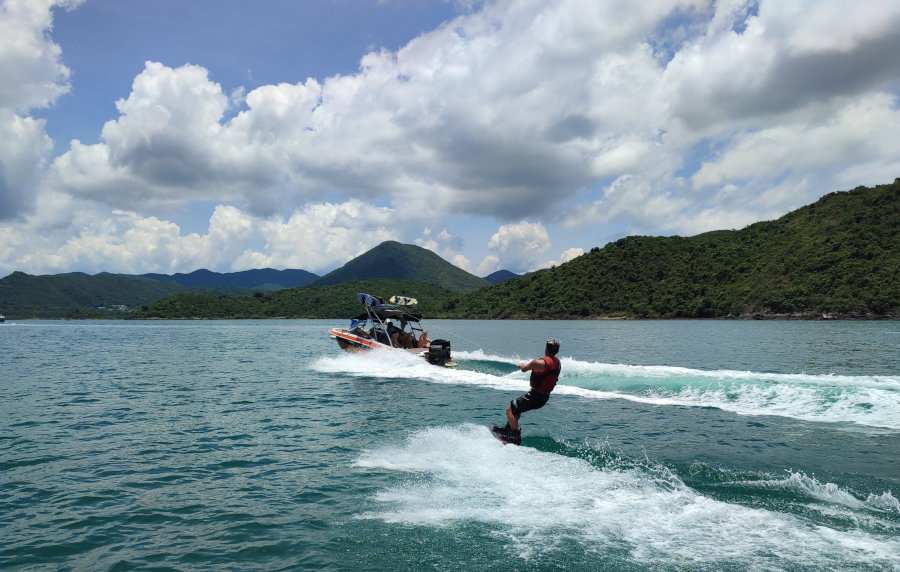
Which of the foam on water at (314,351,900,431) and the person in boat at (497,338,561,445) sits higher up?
the person in boat at (497,338,561,445)

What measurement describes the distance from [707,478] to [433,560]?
698cm

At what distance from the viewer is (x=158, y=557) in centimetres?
780

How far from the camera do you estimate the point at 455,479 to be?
1103cm

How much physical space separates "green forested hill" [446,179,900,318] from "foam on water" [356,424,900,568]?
4519 inches

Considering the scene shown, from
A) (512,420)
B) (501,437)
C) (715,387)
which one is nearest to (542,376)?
(512,420)

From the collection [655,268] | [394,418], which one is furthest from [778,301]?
[394,418]

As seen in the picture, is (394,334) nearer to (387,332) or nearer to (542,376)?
(387,332)

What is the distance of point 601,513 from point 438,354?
22610 millimetres

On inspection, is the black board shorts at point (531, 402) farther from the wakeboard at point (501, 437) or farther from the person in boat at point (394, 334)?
the person in boat at point (394, 334)

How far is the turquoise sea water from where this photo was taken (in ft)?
25.3

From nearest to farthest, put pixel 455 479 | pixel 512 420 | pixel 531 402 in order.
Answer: pixel 455 479 → pixel 531 402 → pixel 512 420

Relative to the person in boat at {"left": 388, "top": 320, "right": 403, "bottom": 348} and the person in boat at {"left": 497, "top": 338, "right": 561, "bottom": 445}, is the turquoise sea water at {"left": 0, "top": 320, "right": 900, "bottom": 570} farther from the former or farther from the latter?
the person in boat at {"left": 388, "top": 320, "right": 403, "bottom": 348}

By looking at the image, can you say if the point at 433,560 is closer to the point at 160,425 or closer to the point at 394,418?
the point at 394,418

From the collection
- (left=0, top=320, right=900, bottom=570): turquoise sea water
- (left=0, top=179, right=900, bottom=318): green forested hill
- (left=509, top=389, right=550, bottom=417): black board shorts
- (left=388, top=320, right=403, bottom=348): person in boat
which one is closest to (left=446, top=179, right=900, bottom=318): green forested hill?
(left=0, top=179, right=900, bottom=318): green forested hill
